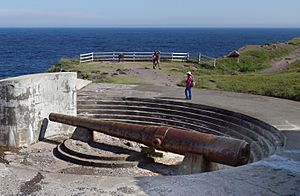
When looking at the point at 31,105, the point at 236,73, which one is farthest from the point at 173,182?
the point at 236,73

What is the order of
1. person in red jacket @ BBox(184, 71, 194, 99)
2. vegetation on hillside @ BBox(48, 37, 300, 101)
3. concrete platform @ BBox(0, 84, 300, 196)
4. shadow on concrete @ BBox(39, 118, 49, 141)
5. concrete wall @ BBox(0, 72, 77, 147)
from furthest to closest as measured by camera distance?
1. vegetation on hillside @ BBox(48, 37, 300, 101)
2. person in red jacket @ BBox(184, 71, 194, 99)
3. shadow on concrete @ BBox(39, 118, 49, 141)
4. concrete wall @ BBox(0, 72, 77, 147)
5. concrete platform @ BBox(0, 84, 300, 196)

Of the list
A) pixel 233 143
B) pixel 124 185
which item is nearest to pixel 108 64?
→ pixel 233 143

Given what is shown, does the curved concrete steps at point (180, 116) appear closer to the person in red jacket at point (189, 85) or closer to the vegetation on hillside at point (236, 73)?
the person in red jacket at point (189, 85)

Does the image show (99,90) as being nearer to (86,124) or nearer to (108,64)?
(86,124)

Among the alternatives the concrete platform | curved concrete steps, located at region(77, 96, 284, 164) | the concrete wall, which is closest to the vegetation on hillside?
curved concrete steps, located at region(77, 96, 284, 164)

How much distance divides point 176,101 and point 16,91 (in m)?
7.03

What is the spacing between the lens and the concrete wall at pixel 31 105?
15.1 metres

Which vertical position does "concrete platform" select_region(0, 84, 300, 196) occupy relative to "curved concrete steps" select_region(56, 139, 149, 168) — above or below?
above

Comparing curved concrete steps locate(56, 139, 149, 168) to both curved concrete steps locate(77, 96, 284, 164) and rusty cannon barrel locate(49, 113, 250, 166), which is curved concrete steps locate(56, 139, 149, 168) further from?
curved concrete steps locate(77, 96, 284, 164)

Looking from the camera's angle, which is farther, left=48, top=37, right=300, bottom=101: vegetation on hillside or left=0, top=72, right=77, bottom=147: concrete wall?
left=48, top=37, right=300, bottom=101: vegetation on hillside

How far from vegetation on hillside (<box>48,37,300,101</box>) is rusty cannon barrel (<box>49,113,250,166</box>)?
9959 millimetres

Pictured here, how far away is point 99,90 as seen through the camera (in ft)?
71.5

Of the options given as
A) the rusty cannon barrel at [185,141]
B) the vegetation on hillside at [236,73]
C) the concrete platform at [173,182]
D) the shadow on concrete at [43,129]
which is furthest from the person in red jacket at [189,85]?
the concrete platform at [173,182]

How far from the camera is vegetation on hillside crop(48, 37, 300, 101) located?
22.5 m
